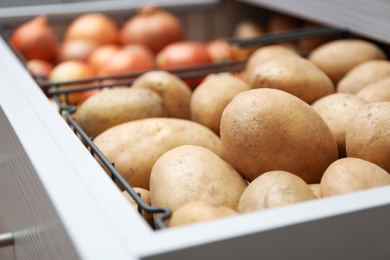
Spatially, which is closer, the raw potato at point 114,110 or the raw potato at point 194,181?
the raw potato at point 194,181

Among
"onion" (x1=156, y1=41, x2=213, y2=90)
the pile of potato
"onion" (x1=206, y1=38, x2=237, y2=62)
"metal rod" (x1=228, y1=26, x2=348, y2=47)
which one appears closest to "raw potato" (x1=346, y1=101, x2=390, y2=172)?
the pile of potato

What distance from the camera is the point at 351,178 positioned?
0.51 m

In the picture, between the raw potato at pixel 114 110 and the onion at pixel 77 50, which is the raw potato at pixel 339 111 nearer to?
the raw potato at pixel 114 110

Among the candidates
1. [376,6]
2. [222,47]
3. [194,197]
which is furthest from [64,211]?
[222,47]

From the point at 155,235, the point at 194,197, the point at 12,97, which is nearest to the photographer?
the point at 155,235

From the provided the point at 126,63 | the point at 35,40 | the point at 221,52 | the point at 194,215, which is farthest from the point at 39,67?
the point at 194,215

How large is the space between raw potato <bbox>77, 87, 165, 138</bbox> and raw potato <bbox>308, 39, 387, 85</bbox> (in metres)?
0.28

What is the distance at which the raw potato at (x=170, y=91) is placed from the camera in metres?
0.88

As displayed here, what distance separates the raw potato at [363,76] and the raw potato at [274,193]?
360 mm

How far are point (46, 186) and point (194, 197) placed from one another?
0.15 meters

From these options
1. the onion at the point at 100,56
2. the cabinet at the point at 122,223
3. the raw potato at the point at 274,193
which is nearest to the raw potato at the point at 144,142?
the cabinet at the point at 122,223

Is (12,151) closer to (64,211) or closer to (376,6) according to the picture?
(64,211)

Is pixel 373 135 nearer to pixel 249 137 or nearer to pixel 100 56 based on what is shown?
pixel 249 137

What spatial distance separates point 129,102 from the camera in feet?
2.65
